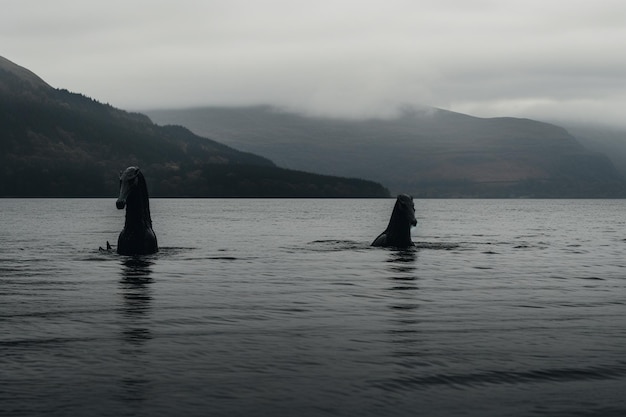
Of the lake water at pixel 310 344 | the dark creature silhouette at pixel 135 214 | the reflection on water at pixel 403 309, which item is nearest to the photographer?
the lake water at pixel 310 344

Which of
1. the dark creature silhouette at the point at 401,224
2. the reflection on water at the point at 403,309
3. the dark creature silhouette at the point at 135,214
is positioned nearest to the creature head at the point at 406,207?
the dark creature silhouette at the point at 401,224

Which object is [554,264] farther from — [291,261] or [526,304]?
[526,304]

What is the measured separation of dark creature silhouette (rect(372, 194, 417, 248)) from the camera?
3741cm

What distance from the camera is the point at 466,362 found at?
1230 cm

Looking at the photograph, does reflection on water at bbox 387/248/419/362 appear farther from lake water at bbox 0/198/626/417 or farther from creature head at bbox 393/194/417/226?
creature head at bbox 393/194/417/226

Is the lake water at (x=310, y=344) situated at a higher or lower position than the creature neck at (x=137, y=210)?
lower

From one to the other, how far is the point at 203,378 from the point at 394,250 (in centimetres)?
2992

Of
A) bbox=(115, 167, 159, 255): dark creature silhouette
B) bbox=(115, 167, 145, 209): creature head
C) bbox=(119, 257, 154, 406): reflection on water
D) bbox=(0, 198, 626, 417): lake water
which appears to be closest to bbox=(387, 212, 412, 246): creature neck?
bbox=(0, 198, 626, 417): lake water

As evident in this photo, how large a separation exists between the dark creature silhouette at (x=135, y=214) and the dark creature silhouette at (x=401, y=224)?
10343 mm

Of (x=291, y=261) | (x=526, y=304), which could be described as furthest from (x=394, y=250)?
(x=526, y=304)

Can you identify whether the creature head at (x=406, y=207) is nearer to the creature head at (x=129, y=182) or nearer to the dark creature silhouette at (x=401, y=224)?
the dark creature silhouette at (x=401, y=224)

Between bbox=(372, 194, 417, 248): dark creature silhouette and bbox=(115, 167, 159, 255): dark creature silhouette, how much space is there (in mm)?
10343

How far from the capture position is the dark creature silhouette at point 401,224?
37.4 metres

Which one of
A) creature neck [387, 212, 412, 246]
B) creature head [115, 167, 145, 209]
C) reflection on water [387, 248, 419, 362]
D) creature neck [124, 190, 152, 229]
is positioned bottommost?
reflection on water [387, 248, 419, 362]
